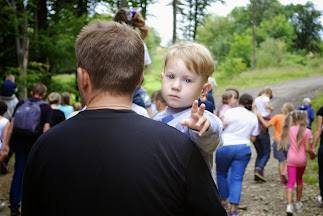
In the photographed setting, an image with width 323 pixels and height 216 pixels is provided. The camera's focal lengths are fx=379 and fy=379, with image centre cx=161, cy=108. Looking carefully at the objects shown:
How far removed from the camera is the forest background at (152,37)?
12.7 meters

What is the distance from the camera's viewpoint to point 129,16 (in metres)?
3.91

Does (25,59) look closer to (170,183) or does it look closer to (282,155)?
(282,155)

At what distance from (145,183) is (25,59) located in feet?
41.4

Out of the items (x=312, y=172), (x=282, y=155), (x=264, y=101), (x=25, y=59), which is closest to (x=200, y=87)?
(x=282, y=155)

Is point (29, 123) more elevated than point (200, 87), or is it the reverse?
point (200, 87)

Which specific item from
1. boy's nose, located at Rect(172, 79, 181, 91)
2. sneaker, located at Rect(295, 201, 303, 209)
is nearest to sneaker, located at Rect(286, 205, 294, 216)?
sneaker, located at Rect(295, 201, 303, 209)

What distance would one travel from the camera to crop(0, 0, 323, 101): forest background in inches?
500

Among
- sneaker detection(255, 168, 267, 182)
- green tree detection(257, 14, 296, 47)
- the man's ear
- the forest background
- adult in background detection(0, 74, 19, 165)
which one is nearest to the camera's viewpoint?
the man's ear

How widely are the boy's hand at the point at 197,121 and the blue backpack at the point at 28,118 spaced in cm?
502

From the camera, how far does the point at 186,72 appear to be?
234 cm

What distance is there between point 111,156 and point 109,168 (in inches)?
1.9

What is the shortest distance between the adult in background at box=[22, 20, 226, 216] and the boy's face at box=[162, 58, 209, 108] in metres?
0.67

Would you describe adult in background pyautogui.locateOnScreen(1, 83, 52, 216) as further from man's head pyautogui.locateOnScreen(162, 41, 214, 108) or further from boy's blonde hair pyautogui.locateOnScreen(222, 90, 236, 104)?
man's head pyautogui.locateOnScreen(162, 41, 214, 108)

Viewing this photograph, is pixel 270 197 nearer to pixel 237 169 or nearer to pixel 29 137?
pixel 237 169
